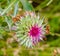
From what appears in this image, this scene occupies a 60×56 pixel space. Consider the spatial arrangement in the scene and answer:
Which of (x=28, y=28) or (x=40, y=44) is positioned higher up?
(x=28, y=28)

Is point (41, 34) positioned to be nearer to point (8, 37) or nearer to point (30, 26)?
point (30, 26)

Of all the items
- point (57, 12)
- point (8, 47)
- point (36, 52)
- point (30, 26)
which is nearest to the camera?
point (30, 26)

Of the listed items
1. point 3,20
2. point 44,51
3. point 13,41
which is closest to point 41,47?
point 44,51

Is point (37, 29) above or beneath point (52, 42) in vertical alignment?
above

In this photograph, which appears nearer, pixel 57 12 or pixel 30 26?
pixel 30 26

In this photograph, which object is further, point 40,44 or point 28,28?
point 40,44

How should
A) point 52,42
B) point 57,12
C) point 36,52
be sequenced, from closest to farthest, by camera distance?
point 36,52 → point 52,42 → point 57,12

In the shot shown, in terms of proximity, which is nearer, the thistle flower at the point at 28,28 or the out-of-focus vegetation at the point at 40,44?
the thistle flower at the point at 28,28

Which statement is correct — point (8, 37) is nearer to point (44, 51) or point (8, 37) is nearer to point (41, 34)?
point (44, 51)

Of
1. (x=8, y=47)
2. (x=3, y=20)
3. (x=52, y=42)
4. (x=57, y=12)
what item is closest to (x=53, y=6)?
(x=57, y=12)

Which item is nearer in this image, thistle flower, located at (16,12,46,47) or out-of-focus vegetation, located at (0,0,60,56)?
thistle flower, located at (16,12,46,47)

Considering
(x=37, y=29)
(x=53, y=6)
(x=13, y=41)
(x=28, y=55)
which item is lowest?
(x=28, y=55)
